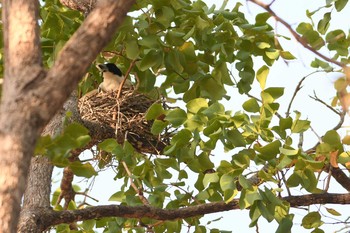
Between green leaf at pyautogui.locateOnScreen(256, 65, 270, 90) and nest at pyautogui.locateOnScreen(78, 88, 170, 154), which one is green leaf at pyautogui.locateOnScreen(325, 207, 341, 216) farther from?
nest at pyautogui.locateOnScreen(78, 88, 170, 154)

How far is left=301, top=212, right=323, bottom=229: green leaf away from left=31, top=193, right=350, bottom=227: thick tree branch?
12 cm

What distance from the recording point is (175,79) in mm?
4652

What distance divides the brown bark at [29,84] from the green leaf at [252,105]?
1.66 meters

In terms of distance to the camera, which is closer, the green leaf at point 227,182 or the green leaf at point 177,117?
the green leaf at point 227,182

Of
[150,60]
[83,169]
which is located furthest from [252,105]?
[83,169]

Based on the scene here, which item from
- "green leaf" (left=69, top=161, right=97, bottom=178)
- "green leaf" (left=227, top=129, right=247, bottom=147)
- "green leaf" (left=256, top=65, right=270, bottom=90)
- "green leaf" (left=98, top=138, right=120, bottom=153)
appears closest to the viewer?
"green leaf" (left=69, top=161, right=97, bottom=178)

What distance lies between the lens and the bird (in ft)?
17.4

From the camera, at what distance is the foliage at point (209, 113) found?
4.00 meters

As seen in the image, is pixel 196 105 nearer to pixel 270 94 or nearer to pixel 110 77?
pixel 270 94

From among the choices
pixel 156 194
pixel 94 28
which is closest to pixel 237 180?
pixel 156 194

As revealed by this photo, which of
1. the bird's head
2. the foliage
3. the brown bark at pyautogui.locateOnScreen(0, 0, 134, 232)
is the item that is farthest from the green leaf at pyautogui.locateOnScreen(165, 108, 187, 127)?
the brown bark at pyautogui.locateOnScreen(0, 0, 134, 232)

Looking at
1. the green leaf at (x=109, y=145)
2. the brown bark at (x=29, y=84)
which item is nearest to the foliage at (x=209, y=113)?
the green leaf at (x=109, y=145)

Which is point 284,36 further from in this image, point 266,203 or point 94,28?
point 94,28

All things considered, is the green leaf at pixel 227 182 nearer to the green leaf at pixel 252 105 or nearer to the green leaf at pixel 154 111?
the green leaf at pixel 252 105
